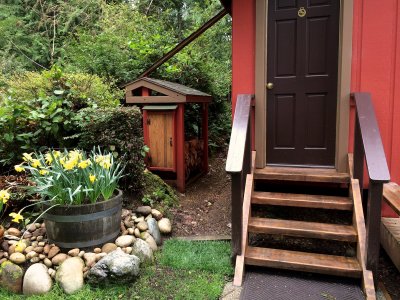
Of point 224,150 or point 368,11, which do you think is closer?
point 368,11

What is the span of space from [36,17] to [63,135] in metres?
8.08

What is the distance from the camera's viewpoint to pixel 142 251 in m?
2.95

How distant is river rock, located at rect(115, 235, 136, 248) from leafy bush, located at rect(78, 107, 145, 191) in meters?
0.88

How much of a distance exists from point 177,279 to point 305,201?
1378 millimetres

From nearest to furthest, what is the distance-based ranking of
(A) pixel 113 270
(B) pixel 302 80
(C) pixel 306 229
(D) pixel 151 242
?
(A) pixel 113 270, (C) pixel 306 229, (D) pixel 151 242, (B) pixel 302 80

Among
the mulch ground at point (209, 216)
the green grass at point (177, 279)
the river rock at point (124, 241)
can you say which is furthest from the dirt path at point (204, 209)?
the river rock at point (124, 241)

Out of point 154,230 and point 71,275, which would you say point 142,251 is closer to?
point 154,230

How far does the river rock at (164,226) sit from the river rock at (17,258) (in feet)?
4.37

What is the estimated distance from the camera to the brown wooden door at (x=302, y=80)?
11.3ft

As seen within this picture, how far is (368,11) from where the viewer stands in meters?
3.27

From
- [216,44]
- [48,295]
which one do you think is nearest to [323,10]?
[48,295]

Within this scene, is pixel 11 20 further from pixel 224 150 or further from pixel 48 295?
pixel 48 295

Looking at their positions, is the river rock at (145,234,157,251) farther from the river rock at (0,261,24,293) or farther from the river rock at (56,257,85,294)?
the river rock at (0,261,24,293)

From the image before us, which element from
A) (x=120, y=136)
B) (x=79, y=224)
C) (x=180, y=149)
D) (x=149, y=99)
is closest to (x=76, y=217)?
(x=79, y=224)
